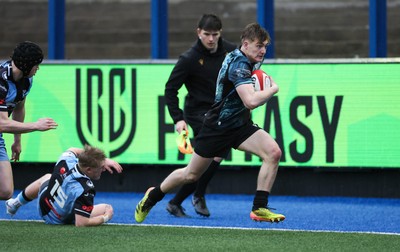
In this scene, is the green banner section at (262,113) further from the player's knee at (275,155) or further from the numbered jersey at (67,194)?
the numbered jersey at (67,194)

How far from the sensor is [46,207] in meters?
10.7

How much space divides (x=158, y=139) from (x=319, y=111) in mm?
2355

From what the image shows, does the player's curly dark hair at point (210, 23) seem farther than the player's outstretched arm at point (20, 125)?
Yes

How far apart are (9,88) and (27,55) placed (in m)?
0.49

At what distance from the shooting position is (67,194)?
10391 millimetres

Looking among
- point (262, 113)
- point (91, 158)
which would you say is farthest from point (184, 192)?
point (262, 113)

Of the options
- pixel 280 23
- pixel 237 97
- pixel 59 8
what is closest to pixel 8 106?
pixel 237 97

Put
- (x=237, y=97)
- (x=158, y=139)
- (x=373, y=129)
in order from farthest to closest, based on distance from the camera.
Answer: (x=158, y=139), (x=373, y=129), (x=237, y=97)

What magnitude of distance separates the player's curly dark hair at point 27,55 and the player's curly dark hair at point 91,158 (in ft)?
3.20

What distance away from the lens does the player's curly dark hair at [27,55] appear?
10.1m

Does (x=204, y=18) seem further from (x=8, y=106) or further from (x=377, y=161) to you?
(x=377, y=161)

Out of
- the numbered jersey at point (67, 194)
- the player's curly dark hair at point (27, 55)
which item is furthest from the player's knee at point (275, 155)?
the player's curly dark hair at point (27, 55)

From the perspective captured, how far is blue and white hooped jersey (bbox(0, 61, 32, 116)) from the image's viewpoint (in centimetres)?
1027

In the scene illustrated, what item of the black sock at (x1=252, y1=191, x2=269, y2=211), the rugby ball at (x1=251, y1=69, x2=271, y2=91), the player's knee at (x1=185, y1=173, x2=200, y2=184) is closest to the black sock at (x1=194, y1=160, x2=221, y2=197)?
the player's knee at (x1=185, y1=173, x2=200, y2=184)
